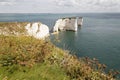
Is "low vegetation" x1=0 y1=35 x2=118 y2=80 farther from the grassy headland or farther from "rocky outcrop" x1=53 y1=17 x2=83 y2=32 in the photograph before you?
"rocky outcrop" x1=53 y1=17 x2=83 y2=32

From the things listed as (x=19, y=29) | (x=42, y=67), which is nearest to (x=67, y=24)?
(x=19, y=29)

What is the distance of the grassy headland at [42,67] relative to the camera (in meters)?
6.32

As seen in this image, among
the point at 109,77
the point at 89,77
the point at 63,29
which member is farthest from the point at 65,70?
the point at 63,29

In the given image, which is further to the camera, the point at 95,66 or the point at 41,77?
the point at 95,66

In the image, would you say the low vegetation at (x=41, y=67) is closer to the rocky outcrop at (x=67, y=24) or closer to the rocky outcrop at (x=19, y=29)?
the rocky outcrop at (x=19, y=29)

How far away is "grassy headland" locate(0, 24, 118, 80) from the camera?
6316mm

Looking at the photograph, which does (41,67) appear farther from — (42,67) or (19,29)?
(19,29)

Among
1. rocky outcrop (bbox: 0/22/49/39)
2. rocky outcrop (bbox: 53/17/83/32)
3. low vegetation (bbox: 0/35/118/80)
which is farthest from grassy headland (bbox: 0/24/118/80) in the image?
rocky outcrop (bbox: 53/17/83/32)

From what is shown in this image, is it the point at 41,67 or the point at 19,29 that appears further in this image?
the point at 19,29

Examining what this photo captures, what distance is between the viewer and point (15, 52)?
7465 mm

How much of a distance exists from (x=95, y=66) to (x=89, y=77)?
36.7 inches

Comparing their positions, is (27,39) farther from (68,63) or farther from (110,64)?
(110,64)

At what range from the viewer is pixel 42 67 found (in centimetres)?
692

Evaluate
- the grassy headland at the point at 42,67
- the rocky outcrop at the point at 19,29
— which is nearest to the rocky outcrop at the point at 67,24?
the rocky outcrop at the point at 19,29
